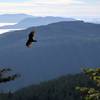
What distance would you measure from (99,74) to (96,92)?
46cm

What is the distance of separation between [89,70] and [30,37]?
6.34 ft

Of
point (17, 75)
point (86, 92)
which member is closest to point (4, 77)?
point (17, 75)

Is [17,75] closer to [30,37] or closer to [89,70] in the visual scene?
[30,37]

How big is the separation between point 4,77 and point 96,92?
92.3 inches

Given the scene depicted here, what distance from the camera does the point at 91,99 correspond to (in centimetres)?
1034

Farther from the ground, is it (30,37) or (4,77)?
(30,37)

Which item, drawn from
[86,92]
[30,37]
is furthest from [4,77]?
[86,92]

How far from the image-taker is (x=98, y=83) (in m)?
10.5

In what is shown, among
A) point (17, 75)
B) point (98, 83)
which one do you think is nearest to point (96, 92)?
point (98, 83)

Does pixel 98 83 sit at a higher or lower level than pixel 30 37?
lower

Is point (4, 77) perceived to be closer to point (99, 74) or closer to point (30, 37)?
point (30, 37)

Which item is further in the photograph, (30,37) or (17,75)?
(17,75)

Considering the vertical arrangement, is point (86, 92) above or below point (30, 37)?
below

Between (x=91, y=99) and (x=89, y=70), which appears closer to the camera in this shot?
(x=91, y=99)
